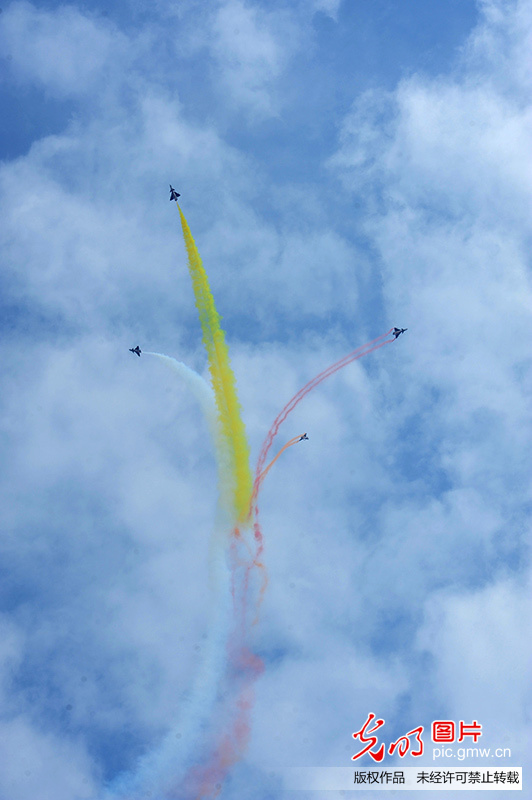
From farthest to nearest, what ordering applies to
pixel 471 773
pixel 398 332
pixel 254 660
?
pixel 398 332 → pixel 254 660 → pixel 471 773

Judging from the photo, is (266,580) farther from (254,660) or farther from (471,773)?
(471,773)

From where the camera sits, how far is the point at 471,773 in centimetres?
7925

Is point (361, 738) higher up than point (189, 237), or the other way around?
point (189, 237)

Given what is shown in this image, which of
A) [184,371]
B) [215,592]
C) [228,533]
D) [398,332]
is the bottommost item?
[215,592]

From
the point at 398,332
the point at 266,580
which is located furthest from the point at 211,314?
the point at 266,580

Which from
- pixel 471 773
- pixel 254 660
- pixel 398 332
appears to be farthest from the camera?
A: pixel 398 332

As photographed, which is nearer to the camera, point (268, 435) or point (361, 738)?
point (361, 738)

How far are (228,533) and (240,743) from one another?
77.2 feet

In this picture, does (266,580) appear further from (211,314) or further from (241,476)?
(211,314)

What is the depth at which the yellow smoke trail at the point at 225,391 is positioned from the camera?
85.5 meters

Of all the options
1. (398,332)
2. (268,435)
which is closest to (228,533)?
(268,435)

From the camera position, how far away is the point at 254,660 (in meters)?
84.9

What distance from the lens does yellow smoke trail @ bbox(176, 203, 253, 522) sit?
8550 centimetres

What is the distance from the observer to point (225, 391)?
85438mm
